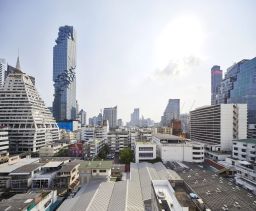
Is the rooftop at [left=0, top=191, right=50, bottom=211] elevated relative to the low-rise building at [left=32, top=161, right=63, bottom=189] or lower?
elevated

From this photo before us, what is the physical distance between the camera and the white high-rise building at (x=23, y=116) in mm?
84812

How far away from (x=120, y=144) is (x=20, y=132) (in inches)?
1530

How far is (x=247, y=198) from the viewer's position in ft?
99.0

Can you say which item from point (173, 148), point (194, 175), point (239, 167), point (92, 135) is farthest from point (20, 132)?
point (239, 167)

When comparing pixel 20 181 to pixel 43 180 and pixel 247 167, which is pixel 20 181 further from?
pixel 247 167

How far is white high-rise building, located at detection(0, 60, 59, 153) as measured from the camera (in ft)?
278

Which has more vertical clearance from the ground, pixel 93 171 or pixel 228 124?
pixel 228 124

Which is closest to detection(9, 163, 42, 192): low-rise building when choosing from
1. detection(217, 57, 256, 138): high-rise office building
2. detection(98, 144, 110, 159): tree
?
detection(98, 144, 110, 159): tree

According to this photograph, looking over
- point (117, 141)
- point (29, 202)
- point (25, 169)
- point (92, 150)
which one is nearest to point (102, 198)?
point (29, 202)

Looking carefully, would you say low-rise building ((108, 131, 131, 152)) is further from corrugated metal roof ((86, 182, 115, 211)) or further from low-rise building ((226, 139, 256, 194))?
corrugated metal roof ((86, 182, 115, 211))

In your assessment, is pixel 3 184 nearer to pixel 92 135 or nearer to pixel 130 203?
pixel 130 203

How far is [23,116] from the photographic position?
89375 millimetres

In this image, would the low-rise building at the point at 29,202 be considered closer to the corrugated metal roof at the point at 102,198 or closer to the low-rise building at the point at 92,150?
the corrugated metal roof at the point at 102,198

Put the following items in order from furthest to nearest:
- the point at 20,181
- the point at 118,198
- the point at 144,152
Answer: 1. the point at 144,152
2. the point at 20,181
3. the point at 118,198
